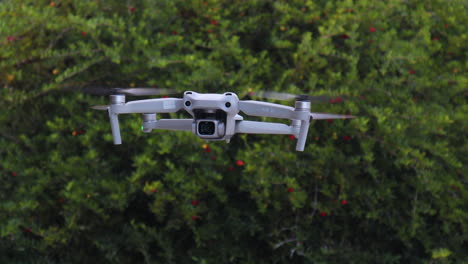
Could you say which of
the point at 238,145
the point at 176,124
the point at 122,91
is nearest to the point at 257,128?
the point at 176,124

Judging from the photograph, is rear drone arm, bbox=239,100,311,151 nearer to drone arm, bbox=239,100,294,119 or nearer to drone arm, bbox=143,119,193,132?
drone arm, bbox=239,100,294,119

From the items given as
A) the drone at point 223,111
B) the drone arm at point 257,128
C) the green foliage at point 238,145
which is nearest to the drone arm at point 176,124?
the drone at point 223,111

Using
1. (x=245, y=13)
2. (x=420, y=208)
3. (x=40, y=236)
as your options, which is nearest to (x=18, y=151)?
(x=40, y=236)

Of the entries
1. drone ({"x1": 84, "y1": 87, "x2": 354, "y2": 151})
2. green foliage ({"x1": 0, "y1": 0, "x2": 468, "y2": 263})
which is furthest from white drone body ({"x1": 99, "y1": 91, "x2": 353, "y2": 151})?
green foliage ({"x1": 0, "y1": 0, "x2": 468, "y2": 263})

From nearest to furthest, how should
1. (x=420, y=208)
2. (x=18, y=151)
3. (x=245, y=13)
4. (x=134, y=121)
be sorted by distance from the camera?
(x=134, y=121) → (x=420, y=208) → (x=18, y=151) → (x=245, y=13)

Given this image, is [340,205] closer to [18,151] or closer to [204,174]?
[204,174]

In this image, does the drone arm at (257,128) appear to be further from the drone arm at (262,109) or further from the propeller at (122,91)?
the propeller at (122,91)

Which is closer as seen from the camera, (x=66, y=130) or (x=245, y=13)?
(x=66, y=130)
